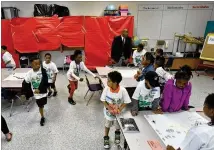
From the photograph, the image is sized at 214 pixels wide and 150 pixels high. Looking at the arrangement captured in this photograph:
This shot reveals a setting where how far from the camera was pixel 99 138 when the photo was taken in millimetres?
2906

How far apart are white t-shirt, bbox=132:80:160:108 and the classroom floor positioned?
909 millimetres

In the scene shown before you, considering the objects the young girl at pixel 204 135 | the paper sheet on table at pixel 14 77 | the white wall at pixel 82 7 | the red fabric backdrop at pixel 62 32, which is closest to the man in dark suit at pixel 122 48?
the red fabric backdrop at pixel 62 32

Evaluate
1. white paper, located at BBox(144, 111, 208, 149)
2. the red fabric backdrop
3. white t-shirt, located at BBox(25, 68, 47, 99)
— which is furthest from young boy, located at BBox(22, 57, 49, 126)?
the red fabric backdrop

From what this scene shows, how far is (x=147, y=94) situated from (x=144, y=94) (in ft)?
0.12

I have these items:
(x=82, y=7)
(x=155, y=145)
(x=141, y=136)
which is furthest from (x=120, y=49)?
(x=155, y=145)

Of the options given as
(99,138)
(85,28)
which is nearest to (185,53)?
(85,28)

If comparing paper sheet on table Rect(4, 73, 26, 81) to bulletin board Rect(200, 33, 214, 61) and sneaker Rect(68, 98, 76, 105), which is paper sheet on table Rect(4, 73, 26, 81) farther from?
bulletin board Rect(200, 33, 214, 61)

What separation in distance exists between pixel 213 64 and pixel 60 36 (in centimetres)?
490

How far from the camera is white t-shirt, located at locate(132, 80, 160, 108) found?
2.17 meters

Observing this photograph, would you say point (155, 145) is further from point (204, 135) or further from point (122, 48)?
point (122, 48)

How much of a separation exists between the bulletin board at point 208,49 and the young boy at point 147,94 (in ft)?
15.1

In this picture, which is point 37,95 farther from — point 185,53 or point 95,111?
point 185,53

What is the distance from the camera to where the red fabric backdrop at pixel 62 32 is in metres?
5.64

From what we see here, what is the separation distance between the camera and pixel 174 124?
1.97 metres
